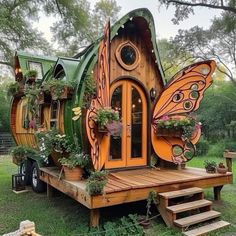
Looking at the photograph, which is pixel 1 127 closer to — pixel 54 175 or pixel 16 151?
pixel 16 151

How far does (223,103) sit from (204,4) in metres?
5.73

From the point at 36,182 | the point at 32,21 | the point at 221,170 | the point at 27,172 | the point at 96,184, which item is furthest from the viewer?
the point at 32,21

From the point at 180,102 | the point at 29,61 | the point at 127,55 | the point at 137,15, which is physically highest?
the point at 137,15

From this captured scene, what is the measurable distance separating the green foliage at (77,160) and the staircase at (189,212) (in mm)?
1325

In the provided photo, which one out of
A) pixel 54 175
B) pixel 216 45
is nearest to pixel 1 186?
pixel 54 175

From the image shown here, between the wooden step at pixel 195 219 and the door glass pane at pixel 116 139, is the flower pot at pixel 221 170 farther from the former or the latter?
the door glass pane at pixel 116 139

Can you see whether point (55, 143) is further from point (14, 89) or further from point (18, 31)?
point (18, 31)

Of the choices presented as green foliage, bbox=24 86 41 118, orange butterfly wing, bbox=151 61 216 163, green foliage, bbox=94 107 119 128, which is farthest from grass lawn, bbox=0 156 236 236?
green foliage, bbox=24 86 41 118

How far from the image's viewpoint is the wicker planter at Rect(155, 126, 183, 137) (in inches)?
235

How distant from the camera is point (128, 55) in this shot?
6.10 metres

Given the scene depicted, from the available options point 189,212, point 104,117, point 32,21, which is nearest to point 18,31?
point 32,21

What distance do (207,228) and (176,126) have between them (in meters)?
2.19

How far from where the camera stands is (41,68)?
8.39 meters

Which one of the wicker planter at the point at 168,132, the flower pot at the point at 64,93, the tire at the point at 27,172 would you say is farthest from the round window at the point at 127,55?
the tire at the point at 27,172
